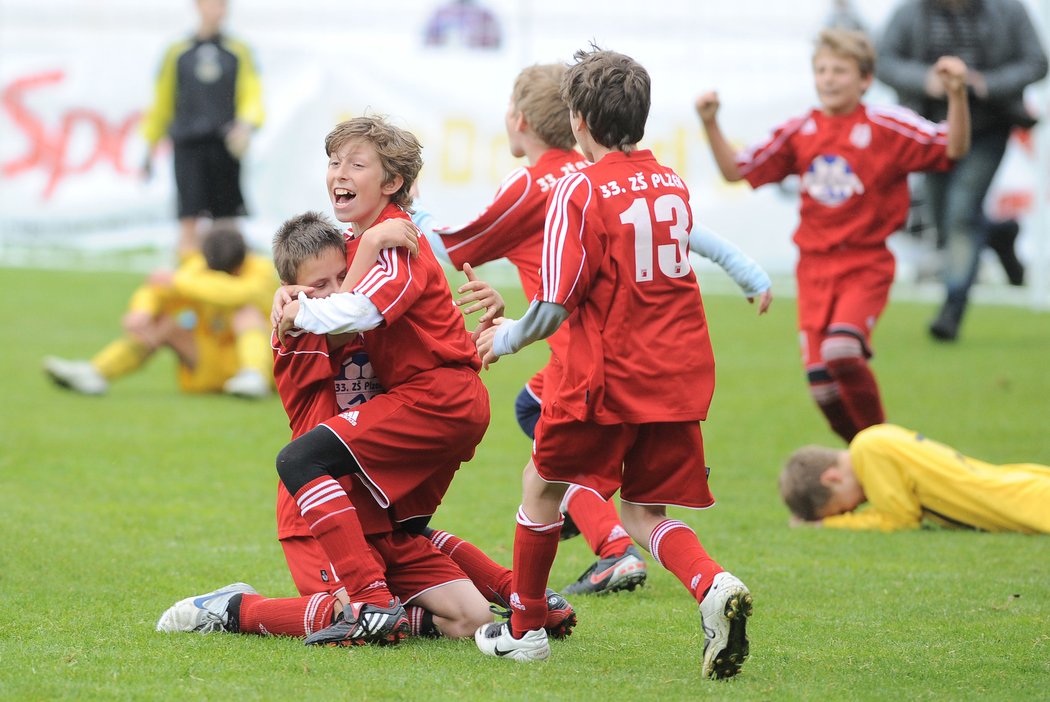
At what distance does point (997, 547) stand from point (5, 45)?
44.2ft

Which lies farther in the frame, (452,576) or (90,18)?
(90,18)

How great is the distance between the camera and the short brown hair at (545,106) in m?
5.21

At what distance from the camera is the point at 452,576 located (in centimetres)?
437

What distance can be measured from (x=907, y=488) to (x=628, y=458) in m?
→ 2.16

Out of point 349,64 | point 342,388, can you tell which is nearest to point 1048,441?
point 342,388

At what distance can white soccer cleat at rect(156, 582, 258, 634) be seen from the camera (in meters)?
4.27

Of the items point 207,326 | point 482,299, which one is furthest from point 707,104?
point 207,326

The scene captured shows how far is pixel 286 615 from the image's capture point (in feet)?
13.9

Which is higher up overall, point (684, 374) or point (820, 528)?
point (684, 374)

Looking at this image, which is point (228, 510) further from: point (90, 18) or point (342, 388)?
point (90, 18)

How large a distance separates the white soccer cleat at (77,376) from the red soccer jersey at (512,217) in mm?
4769

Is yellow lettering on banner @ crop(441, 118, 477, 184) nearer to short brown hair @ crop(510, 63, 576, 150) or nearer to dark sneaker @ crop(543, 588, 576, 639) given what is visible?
short brown hair @ crop(510, 63, 576, 150)

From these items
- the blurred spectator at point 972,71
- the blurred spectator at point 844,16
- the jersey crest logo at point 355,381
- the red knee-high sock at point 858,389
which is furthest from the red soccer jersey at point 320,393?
the blurred spectator at point 844,16

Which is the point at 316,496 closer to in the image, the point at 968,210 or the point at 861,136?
the point at 861,136
